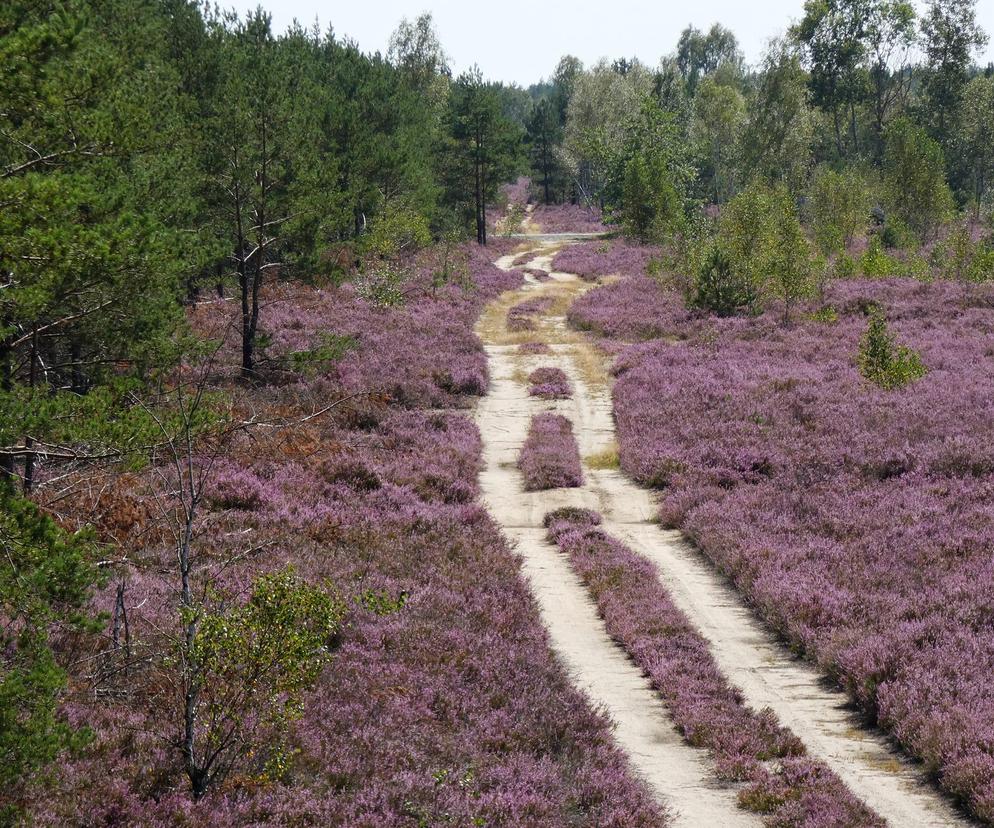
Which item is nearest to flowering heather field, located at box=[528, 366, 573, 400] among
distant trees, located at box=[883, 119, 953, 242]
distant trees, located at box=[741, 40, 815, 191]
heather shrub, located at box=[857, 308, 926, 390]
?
heather shrub, located at box=[857, 308, 926, 390]

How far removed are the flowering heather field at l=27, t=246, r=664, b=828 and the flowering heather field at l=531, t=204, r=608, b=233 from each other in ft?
252

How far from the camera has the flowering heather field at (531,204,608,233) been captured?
97.1 m

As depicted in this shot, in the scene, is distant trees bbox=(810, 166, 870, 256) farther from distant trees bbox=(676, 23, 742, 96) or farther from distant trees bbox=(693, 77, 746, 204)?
distant trees bbox=(676, 23, 742, 96)

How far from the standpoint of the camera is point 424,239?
4919 centimetres

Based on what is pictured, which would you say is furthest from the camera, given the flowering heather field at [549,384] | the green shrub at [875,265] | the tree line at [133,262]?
the green shrub at [875,265]

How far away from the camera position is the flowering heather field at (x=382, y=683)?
767 centimetres

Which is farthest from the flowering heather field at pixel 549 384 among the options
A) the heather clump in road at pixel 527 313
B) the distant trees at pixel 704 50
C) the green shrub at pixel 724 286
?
the distant trees at pixel 704 50

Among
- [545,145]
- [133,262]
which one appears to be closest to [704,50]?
[545,145]

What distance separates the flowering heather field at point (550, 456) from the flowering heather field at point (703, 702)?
3907 millimetres

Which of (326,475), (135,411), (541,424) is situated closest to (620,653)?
(135,411)

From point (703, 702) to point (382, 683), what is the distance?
4046 millimetres

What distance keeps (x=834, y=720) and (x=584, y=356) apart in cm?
2521

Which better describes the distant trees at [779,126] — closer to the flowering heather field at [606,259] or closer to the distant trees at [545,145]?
the flowering heather field at [606,259]

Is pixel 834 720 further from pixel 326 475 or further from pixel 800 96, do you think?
pixel 800 96
